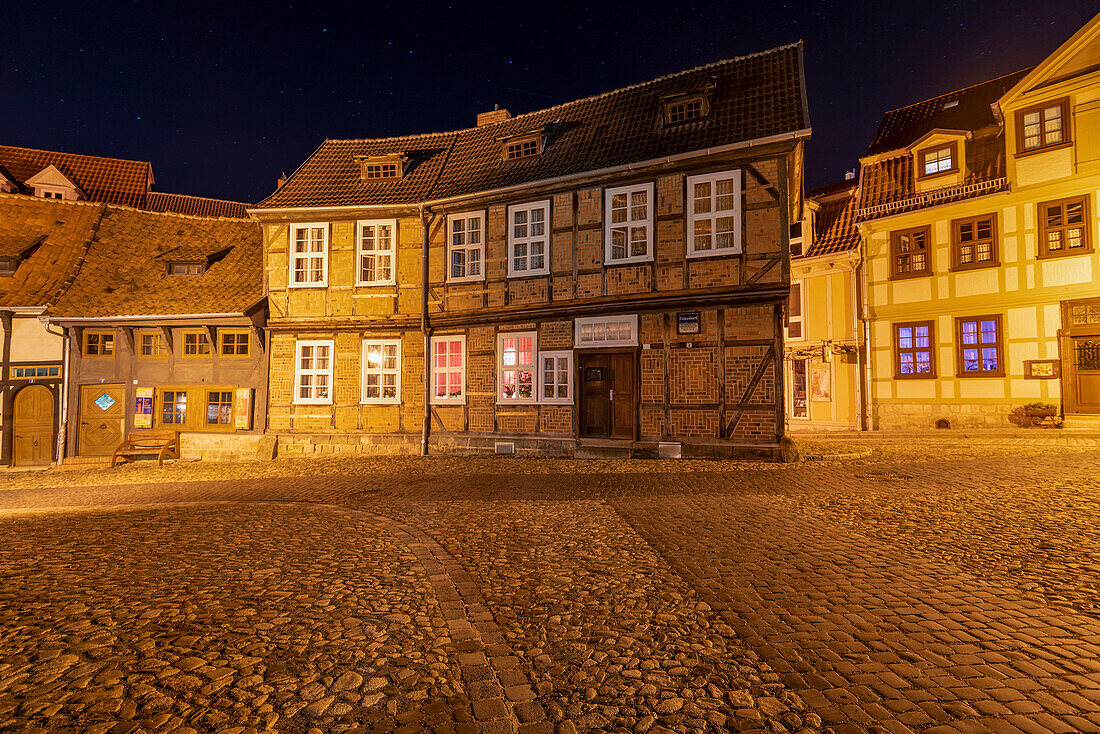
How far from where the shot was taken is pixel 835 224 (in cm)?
2353

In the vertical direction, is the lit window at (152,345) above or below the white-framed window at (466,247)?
below

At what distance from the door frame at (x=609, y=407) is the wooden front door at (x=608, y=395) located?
27 mm

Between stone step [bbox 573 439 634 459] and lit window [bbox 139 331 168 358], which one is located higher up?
lit window [bbox 139 331 168 358]

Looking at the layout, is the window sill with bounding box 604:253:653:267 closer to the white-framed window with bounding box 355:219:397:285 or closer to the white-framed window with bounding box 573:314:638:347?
the white-framed window with bounding box 573:314:638:347

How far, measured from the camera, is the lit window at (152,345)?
57.8ft

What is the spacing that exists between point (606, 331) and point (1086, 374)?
552 inches

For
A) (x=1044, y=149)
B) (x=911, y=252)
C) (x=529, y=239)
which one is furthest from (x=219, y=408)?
(x=1044, y=149)

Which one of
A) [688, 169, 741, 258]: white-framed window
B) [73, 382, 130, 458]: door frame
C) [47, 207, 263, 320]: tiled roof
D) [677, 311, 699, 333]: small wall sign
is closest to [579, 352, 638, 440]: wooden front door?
[677, 311, 699, 333]: small wall sign

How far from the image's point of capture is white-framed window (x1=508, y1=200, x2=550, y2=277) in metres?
15.4

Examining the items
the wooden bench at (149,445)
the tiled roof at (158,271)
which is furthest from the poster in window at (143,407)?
the tiled roof at (158,271)

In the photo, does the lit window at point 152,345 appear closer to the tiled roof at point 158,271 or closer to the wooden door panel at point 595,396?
the tiled roof at point 158,271

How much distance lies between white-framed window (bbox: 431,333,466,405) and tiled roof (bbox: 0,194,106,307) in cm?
1212

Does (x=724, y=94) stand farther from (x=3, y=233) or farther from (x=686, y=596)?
(x=3, y=233)

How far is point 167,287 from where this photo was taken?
18.2 meters
